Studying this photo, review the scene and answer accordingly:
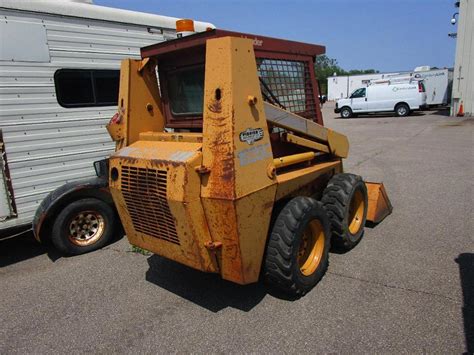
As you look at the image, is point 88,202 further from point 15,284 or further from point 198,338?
point 198,338

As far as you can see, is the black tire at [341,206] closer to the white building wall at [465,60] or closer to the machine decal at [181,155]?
the machine decal at [181,155]

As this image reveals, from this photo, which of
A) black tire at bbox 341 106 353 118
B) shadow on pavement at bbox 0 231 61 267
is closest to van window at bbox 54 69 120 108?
shadow on pavement at bbox 0 231 61 267

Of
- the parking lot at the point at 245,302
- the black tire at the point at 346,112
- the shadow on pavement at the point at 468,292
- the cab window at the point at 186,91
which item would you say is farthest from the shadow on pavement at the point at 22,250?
the black tire at the point at 346,112

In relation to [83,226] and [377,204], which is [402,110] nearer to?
[377,204]

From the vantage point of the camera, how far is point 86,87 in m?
4.93

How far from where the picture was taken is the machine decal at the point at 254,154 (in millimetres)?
2812

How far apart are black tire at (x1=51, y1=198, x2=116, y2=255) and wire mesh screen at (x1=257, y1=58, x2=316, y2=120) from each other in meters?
2.76

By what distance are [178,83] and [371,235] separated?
3.07 m

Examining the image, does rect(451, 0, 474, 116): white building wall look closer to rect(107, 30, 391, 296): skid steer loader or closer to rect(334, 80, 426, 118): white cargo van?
rect(334, 80, 426, 118): white cargo van

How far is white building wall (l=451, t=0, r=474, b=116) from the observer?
61.1ft

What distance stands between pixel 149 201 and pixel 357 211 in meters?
2.73

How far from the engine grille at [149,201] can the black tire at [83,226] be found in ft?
5.33

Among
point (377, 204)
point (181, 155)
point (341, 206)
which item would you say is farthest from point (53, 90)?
point (377, 204)

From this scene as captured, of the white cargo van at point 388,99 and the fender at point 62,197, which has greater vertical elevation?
the white cargo van at point 388,99
